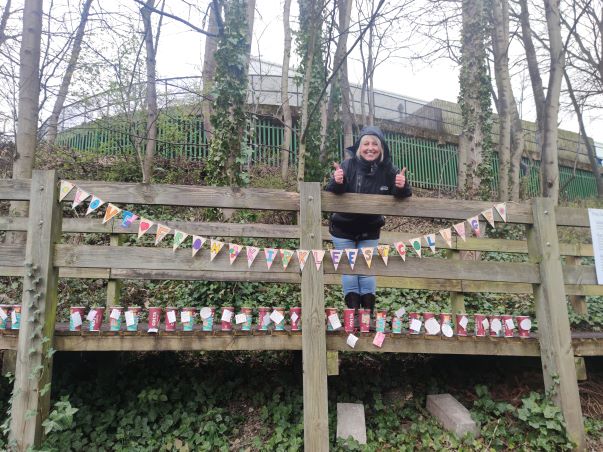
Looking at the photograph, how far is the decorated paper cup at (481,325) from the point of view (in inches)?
134

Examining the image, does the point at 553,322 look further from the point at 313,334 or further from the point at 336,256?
the point at 313,334

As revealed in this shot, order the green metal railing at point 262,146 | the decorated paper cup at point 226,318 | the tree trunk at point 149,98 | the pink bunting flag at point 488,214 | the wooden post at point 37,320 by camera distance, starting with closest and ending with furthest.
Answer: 1. the wooden post at point 37,320
2. the decorated paper cup at point 226,318
3. the pink bunting flag at point 488,214
4. the tree trunk at point 149,98
5. the green metal railing at point 262,146

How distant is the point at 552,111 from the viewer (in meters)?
7.20

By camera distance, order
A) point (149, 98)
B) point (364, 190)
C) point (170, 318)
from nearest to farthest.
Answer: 1. point (170, 318)
2. point (364, 190)
3. point (149, 98)

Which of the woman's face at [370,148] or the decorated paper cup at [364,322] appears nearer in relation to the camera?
the decorated paper cup at [364,322]

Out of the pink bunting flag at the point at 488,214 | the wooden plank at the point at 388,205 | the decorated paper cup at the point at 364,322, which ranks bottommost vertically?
the decorated paper cup at the point at 364,322

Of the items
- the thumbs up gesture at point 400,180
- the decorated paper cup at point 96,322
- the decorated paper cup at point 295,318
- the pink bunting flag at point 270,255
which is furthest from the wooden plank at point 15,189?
the thumbs up gesture at point 400,180

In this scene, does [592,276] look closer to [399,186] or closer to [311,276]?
[399,186]

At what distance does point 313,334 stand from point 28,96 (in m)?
4.42

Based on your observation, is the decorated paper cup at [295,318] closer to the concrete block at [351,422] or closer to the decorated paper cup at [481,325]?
the concrete block at [351,422]

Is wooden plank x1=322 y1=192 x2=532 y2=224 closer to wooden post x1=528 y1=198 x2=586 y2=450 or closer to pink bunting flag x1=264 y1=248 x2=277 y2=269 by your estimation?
pink bunting flag x1=264 y1=248 x2=277 y2=269

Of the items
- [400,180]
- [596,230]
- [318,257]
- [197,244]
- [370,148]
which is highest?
[370,148]

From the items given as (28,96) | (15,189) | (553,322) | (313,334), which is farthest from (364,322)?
(28,96)

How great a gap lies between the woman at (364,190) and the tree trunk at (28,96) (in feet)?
12.0
